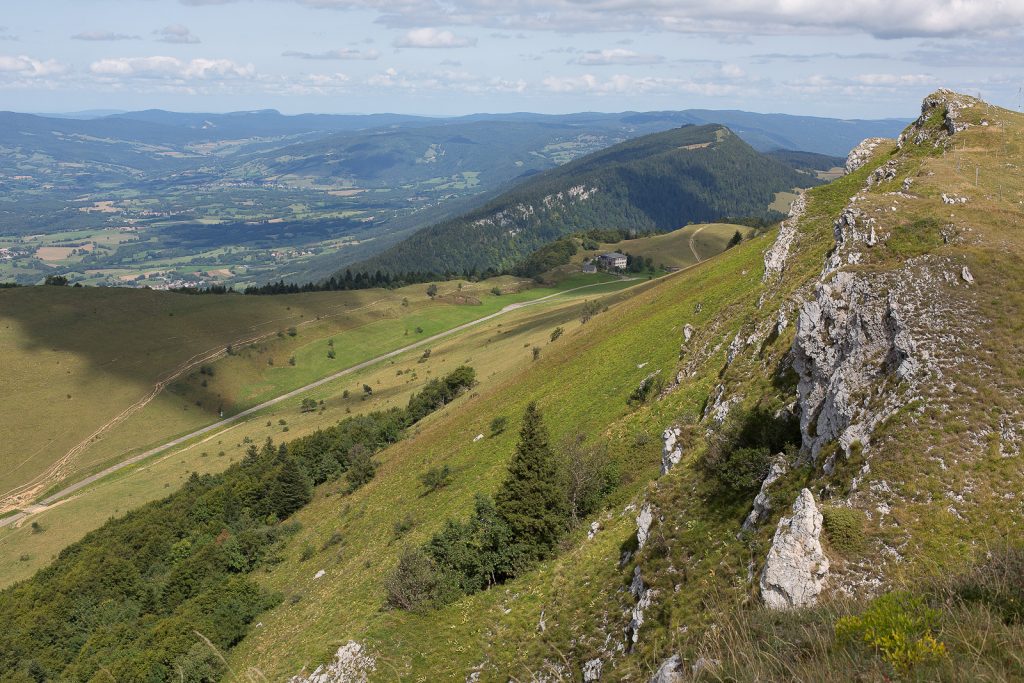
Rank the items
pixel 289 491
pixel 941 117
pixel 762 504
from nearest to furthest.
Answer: pixel 762 504
pixel 941 117
pixel 289 491

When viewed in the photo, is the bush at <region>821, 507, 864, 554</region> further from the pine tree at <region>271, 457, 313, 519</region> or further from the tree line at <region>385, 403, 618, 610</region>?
the pine tree at <region>271, 457, 313, 519</region>

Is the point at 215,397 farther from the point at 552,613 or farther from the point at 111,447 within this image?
the point at 552,613

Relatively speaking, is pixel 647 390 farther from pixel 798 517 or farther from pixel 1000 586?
pixel 1000 586

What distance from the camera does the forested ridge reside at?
4084 centimetres

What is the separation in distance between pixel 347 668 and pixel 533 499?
11.5m

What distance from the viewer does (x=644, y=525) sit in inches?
900

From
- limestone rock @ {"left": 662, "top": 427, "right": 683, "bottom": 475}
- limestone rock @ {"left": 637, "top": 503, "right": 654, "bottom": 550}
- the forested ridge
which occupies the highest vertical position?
limestone rock @ {"left": 662, "top": 427, "right": 683, "bottom": 475}

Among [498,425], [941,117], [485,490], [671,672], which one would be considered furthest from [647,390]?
[941,117]

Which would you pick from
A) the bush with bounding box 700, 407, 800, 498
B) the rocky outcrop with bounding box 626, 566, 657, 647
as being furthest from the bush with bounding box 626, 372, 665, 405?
the rocky outcrop with bounding box 626, 566, 657, 647

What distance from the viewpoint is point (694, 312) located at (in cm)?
5762

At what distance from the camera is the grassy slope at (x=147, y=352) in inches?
4899

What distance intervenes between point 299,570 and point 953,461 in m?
47.8

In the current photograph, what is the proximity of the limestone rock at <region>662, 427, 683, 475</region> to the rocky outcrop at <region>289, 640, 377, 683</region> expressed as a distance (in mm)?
15599

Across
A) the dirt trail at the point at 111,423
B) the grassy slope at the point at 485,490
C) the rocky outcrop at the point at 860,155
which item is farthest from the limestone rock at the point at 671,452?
the dirt trail at the point at 111,423
